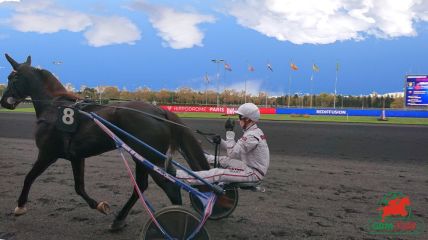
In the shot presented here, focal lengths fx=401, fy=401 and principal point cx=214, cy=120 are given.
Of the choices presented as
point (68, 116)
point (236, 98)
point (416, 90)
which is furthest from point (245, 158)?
point (236, 98)

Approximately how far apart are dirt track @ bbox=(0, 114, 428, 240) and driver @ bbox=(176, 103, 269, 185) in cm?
72

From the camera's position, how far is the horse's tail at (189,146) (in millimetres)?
4574

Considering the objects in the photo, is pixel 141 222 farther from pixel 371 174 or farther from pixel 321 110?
pixel 321 110

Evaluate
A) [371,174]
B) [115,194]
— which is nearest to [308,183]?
[371,174]

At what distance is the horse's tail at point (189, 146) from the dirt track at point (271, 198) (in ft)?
2.59

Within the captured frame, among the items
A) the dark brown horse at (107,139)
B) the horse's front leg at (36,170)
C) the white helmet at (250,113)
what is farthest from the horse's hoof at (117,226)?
the white helmet at (250,113)

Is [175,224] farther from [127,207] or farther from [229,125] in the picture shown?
[229,125]

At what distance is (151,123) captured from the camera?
4.42m

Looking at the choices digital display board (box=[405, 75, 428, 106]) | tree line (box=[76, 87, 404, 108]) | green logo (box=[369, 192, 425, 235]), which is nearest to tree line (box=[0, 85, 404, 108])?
tree line (box=[76, 87, 404, 108])

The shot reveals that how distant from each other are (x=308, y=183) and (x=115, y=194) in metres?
3.45

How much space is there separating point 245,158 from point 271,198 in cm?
207

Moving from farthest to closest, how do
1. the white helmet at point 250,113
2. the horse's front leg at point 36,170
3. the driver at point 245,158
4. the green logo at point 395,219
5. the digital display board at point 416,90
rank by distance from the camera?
1. the digital display board at point 416,90
2. the green logo at point 395,219
3. the horse's front leg at point 36,170
4. the white helmet at point 250,113
5. the driver at point 245,158

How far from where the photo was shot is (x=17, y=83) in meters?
5.06

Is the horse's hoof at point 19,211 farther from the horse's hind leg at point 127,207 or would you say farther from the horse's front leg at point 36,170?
the horse's hind leg at point 127,207
